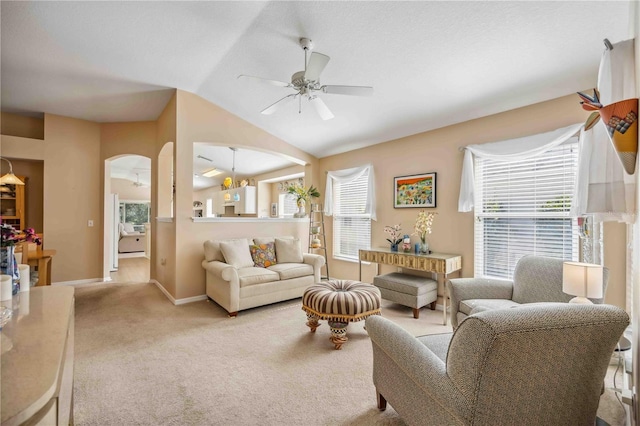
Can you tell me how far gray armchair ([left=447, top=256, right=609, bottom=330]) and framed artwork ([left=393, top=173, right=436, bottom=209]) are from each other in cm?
144

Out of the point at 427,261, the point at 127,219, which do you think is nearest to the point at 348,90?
the point at 427,261

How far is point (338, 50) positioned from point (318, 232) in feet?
10.8

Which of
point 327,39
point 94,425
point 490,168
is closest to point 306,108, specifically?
point 327,39

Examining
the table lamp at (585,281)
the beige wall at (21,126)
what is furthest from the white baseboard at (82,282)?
the table lamp at (585,281)

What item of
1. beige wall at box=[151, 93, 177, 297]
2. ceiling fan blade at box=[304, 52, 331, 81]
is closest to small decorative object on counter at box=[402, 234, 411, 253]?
ceiling fan blade at box=[304, 52, 331, 81]

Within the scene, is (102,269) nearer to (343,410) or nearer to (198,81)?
(198,81)

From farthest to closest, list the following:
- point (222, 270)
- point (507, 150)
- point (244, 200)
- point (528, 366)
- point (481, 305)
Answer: point (244, 200) < point (222, 270) < point (507, 150) < point (481, 305) < point (528, 366)

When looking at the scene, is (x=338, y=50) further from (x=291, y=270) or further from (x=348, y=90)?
(x=291, y=270)

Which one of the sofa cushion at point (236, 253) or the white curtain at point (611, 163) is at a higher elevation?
the white curtain at point (611, 163)

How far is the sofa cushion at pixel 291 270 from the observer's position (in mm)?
4055

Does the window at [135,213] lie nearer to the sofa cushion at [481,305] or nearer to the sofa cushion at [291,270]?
the sofa cushion at [291,270]

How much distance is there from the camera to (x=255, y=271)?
392 centimetres

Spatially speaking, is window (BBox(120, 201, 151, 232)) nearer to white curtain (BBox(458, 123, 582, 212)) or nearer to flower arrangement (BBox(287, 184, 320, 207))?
flower arrangement (BBox(287, 184, 320, 207))

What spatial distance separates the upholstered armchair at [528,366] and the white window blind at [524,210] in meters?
2.31
